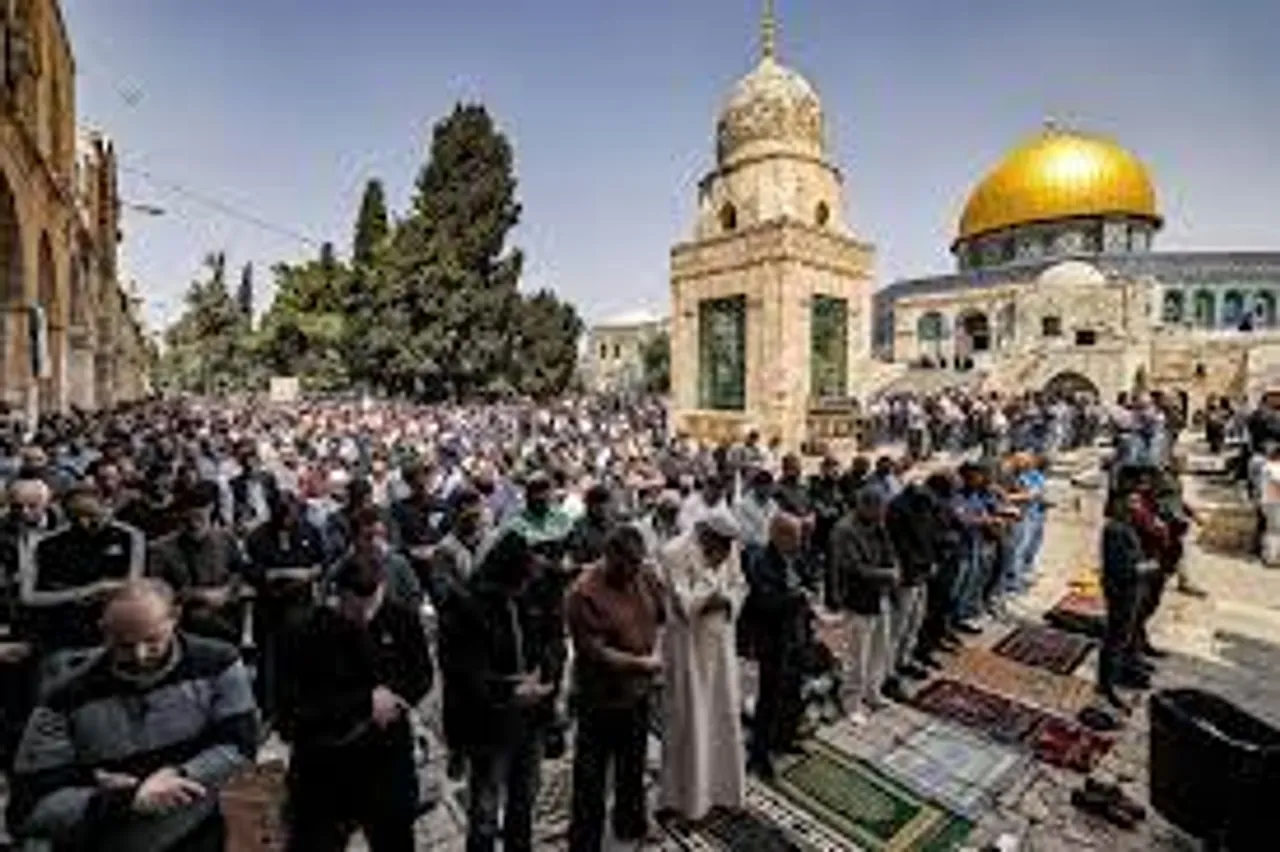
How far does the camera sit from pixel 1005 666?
8000 mm

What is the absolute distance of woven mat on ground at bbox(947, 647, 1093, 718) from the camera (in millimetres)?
7172

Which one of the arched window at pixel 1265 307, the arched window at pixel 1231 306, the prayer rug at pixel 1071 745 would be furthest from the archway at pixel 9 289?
the arched window at pixel 1265 307

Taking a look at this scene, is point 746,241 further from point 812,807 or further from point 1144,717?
point 812,807

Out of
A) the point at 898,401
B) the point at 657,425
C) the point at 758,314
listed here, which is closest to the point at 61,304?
the point at 657,425

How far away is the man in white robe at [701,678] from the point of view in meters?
5.04

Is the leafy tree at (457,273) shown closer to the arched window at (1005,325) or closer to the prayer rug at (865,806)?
the arched window at (1005,325)

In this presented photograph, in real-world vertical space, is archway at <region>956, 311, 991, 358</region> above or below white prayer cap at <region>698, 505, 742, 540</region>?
above

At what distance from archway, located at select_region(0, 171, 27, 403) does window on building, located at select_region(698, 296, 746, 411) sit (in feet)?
A: 42.7

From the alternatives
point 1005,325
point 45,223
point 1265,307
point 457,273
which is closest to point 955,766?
point 45,223

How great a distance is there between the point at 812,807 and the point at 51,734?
3.93m

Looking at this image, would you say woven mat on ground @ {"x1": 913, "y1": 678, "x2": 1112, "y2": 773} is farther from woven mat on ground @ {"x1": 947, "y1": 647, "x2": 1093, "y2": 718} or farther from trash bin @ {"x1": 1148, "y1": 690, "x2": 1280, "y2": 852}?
trash bin @ {"x1": 1148, "y1": 690, "x2": 1280, "y2": 852}

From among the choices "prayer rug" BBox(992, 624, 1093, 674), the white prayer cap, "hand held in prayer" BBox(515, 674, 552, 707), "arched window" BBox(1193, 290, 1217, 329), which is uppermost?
"arched window" BBox(1193, 290, 1217, 329)

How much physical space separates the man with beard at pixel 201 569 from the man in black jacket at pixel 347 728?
2.07m

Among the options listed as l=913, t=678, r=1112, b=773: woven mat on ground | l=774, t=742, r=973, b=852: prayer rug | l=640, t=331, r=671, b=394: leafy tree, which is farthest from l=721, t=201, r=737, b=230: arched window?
l=640, t=331, r=671, b=394: leafy tree
